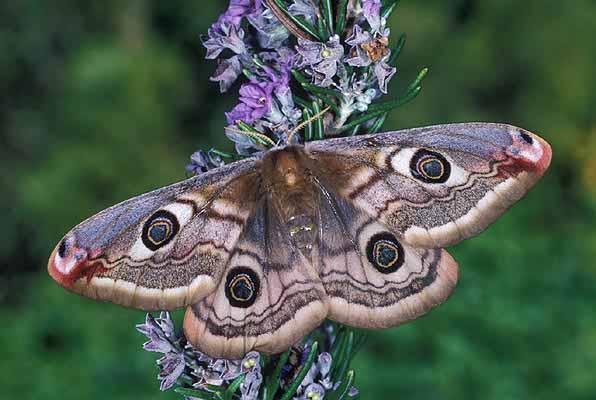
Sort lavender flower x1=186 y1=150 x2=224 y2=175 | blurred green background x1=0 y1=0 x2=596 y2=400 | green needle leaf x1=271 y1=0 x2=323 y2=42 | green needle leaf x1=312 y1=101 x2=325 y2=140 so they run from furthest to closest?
blurred green background x1=0 y1=0 x2=596 y2=400
lavender flower x1=186 y1=150 x2=224 y2=175
green needle leaf x1=312 y1=101 x2=325 y2=140
green needle leaf x1=271 y1=0 x2=323 y2=42

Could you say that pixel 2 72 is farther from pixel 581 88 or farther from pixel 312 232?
pixel 312 232

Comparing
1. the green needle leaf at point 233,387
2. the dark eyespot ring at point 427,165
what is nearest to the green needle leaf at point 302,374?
the green needle leaf at point 233,387

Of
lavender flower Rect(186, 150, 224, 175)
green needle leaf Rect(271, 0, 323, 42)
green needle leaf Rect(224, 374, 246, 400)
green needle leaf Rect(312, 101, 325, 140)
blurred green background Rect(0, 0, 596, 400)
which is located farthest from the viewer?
blurred green background Rect(0, 0, 596, 400)

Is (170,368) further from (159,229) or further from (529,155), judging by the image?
(529,155)

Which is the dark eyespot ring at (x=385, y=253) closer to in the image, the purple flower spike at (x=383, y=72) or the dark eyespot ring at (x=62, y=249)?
the purple flower spike at (x=383, y=72)

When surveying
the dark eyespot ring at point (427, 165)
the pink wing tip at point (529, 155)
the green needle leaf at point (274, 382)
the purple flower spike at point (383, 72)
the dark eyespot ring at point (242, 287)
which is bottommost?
Result: the green needle leaf at point (274, 382)

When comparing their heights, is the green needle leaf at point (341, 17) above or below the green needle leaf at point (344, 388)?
above

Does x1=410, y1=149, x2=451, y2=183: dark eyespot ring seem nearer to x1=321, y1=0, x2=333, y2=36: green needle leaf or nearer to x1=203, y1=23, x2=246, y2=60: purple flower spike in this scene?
x1=321, y1=0, x2=333, y2=36: green needle leaf

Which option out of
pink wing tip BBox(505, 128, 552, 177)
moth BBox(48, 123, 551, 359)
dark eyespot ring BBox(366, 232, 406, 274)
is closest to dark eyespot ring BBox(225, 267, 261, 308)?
moth BBox(48, 123, 551, 359)
